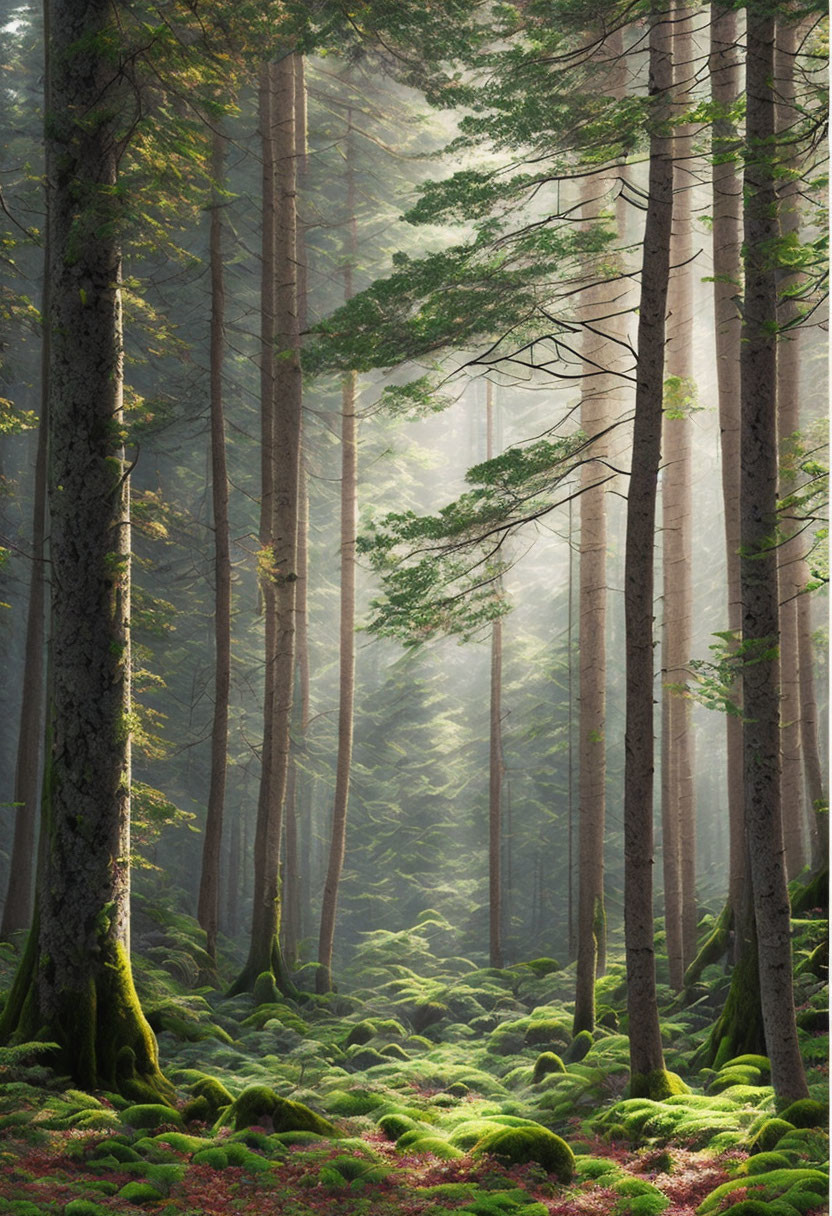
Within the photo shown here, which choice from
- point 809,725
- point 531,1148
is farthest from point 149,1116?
point 809,725

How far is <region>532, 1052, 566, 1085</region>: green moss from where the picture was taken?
1017 centimetres

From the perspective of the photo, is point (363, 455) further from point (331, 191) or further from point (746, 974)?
point (746, 974)

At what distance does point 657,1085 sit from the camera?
7766mm

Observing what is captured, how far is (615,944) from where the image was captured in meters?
21.9

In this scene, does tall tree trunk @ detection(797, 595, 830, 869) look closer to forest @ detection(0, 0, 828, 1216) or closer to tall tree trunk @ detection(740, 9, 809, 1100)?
forest @ detection(0, 0, 828, 1216)

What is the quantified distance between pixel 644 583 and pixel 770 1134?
411 cm

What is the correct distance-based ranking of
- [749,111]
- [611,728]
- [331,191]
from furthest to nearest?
[611,728] < [331,191] < [749,111]

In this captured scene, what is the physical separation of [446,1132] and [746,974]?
2.72m

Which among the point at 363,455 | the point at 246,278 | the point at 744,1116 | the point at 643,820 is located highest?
the point at 246,278

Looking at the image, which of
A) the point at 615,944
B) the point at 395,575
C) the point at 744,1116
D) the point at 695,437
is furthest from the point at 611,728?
the point at 744,1116

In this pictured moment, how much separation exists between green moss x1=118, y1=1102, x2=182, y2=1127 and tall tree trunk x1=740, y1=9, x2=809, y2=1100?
12.7 ft

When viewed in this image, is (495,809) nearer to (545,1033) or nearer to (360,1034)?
(545,1033)

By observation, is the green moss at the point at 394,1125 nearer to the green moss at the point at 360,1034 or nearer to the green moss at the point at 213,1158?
the green moss at the point at 213,1158

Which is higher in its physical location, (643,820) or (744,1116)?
(643,820)
